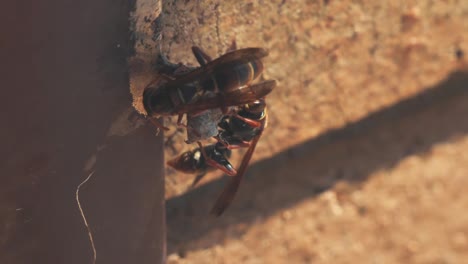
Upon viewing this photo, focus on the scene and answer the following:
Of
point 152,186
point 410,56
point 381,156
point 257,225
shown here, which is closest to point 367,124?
point 381,156

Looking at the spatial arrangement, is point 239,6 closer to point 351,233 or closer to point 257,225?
point 257,225

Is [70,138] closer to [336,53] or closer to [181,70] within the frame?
[181,70]

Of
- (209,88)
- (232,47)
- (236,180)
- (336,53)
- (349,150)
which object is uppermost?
(209,88)

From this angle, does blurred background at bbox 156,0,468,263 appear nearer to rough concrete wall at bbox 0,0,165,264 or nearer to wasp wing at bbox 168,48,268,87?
wasp wing at bbox 168,48,268,87

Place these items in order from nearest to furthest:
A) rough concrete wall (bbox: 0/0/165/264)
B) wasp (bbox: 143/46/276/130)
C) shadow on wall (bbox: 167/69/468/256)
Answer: rough concrete wall (bbox: 0/0/165/264), wasp (bbox: 143/46/276/130), shadow on wall (bbox: 167/69/468/256)

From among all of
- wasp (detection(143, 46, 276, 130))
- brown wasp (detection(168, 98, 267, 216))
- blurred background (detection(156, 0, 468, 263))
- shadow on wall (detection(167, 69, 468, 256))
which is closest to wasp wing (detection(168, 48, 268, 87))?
wasp (detection(143, 46, 276, 130))

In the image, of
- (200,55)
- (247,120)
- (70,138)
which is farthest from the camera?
(247,120)

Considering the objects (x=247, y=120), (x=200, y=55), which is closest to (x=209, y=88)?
(x=200, y=55)
